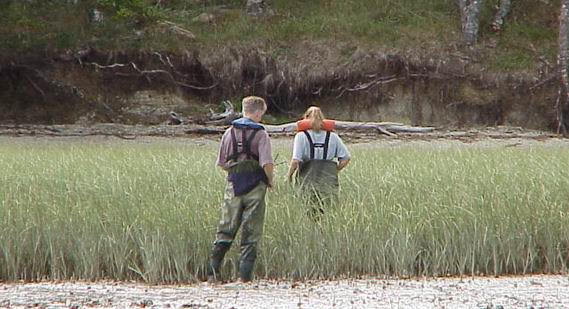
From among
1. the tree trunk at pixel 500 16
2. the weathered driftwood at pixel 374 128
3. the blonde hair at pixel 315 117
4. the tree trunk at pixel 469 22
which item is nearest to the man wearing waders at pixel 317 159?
the blonde hair at pixel 315 117

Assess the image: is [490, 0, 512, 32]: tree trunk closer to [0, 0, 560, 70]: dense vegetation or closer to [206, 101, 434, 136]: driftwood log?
[0, 0, 560, 70]: dense vegetation

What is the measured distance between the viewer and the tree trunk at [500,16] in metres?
29.7

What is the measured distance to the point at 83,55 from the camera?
2797 cm

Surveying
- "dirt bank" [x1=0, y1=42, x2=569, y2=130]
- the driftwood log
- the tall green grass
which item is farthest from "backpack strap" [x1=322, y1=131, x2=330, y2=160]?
"dirt bank" [x1=0, y1=42, x2=569, y2=130]

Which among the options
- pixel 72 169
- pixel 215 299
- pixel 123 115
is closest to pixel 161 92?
pixel 123 115

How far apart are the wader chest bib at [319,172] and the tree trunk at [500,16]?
21.5 meters

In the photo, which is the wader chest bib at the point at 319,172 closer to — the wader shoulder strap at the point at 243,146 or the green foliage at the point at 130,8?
the wader shoulder strap at the point at 243,146

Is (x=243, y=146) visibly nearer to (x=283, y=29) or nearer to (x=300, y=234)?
(x=300, y=234)

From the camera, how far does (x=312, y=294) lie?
7770mm

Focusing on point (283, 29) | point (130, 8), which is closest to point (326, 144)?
point (130, 8)

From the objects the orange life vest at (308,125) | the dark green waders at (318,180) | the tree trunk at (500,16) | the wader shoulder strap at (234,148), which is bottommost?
the dark green waders at (318,180)

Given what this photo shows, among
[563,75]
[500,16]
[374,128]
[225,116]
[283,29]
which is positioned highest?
[500,16]

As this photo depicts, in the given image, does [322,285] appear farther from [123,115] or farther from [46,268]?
[123,115]

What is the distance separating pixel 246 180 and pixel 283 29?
69.4 feet
